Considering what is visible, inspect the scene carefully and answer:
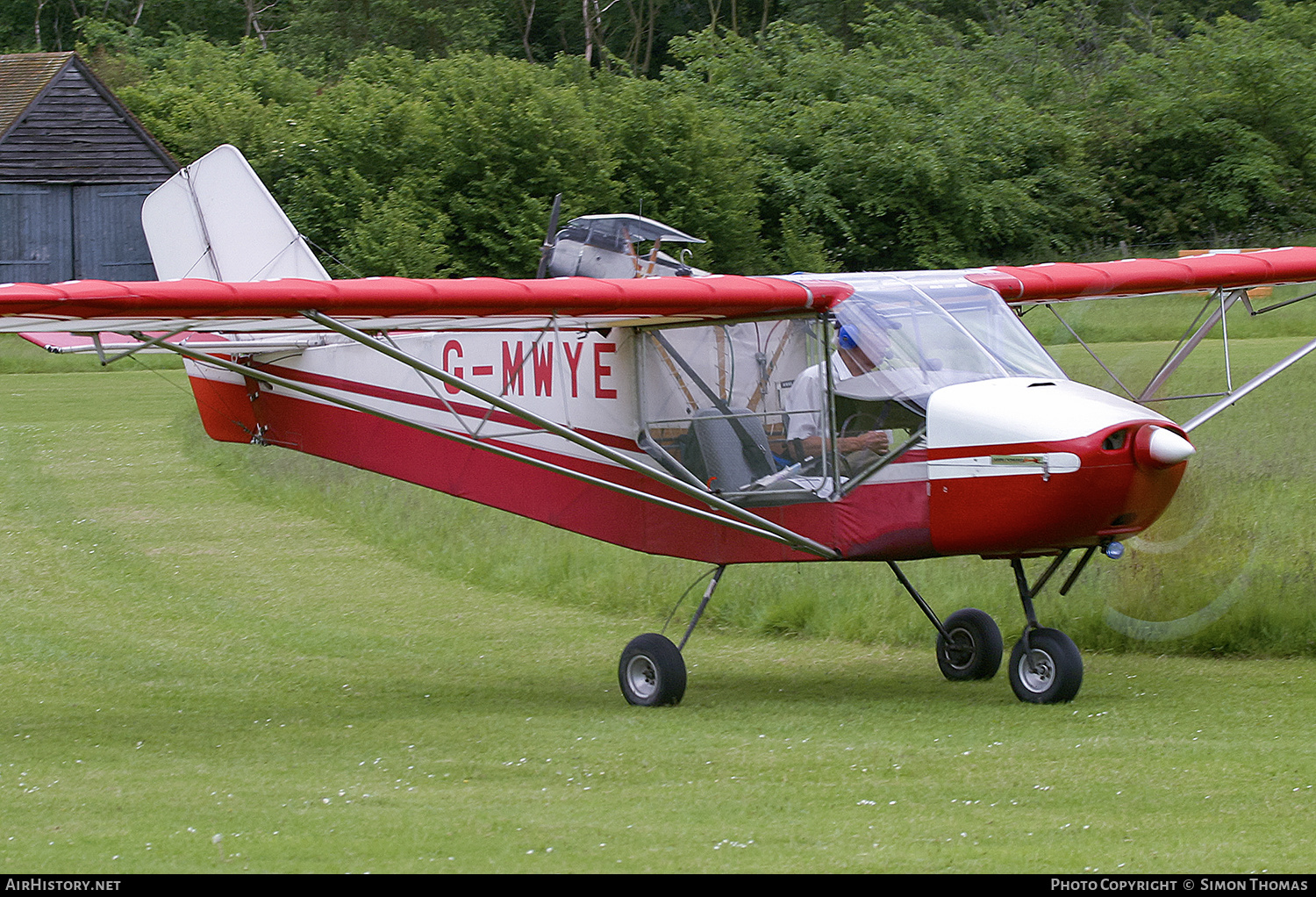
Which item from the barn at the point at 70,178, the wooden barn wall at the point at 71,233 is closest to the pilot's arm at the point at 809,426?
the wooden barn wall at the point at 71,233

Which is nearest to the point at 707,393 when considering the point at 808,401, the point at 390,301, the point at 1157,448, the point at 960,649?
the point at 808,401

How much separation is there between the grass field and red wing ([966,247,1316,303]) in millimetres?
2228

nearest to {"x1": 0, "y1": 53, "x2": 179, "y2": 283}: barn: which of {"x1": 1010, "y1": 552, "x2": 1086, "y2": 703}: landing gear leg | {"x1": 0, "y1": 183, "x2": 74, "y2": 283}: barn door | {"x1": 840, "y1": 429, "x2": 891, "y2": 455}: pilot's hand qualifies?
{"x1": 0, "y1": 183, "x2": 74, "y2": 283}: barn door

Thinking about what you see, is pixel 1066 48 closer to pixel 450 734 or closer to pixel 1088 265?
pixel 1088 265

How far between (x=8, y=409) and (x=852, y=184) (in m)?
21.4

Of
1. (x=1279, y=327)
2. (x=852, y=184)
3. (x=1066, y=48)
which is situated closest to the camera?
(x=1279, y=327)

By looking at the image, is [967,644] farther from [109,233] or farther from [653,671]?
[109,233]

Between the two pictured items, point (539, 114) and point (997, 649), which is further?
point (539, 114)

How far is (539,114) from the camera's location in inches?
1449

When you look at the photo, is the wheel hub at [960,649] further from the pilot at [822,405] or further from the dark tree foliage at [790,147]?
the dark tree foliage at [790,147]

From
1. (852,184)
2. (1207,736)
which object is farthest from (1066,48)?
(1207,736)

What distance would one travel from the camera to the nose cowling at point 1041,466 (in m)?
7.56

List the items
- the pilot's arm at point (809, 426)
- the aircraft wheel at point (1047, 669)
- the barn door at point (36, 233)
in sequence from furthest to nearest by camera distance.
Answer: the barn door at point (36, 233), the pilot's arm at point (809, 426), the aircraft wheel at point (1047, 669)
